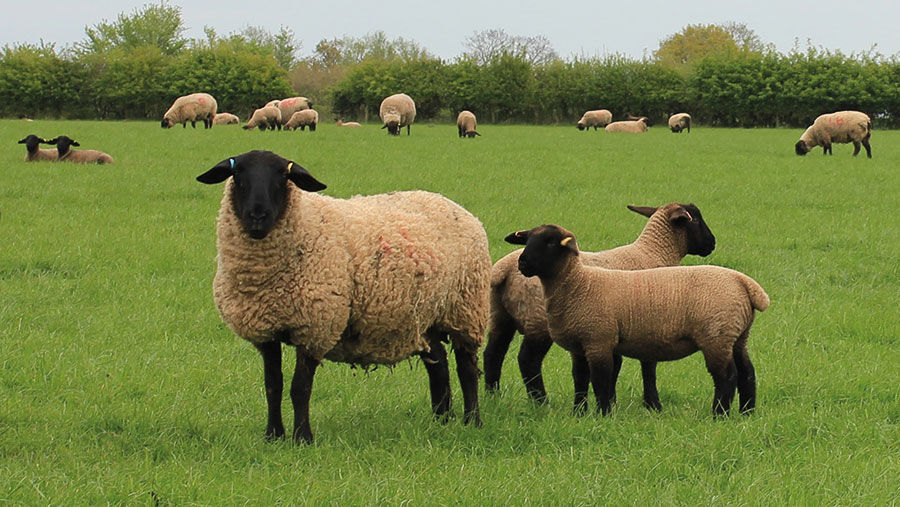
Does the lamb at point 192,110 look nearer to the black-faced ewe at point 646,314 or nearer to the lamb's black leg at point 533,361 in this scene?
the lamb's black leg at point 533,361

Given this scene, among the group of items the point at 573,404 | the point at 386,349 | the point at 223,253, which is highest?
the point at 223,253

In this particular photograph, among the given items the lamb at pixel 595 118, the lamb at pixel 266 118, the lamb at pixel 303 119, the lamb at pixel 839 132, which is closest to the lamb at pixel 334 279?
the lamb at pixel 839 132

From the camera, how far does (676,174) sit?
23.0 meters

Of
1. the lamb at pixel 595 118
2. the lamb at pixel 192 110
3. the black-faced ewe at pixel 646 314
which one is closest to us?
the black-faced ewe at pixel 646 314

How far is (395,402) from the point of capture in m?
6.74

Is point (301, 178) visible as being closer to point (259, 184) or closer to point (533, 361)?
point (259, 184)

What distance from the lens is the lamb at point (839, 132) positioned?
1174 inches

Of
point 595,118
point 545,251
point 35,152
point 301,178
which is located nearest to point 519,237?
point 545,251

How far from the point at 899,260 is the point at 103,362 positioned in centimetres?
991

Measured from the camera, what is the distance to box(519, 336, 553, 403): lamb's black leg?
270 inches

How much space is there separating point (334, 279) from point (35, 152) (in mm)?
18835

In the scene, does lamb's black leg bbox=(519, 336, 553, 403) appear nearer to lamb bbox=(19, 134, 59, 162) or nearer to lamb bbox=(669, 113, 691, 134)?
lamb bbox=(19, 134, 59, 162)

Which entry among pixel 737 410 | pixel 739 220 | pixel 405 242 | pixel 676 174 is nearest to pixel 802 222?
pixel 739 220

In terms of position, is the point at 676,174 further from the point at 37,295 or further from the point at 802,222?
the point at 37,295
